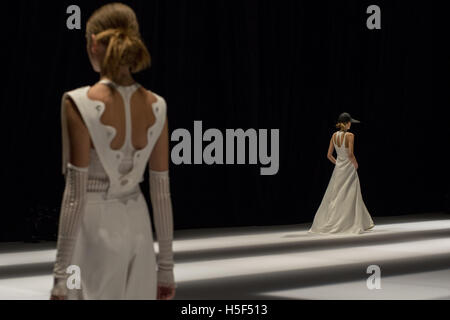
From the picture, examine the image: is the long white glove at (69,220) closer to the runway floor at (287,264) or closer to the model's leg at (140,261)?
the model's leg at (140,261)

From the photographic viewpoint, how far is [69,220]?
3123mm

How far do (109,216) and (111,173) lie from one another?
0.48ft

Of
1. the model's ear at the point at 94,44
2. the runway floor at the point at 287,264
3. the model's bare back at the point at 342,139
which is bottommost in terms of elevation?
the runway floor at the point at 287,264

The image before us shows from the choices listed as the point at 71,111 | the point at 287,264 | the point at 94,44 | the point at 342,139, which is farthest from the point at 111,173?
the point at 342,139

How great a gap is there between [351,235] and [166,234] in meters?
11.3

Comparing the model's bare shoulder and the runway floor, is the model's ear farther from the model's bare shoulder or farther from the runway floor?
the runway floor

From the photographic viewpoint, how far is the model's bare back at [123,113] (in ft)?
10.5

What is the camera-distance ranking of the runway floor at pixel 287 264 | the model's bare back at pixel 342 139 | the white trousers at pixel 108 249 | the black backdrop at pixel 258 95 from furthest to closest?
the model's bare back at pixel 342 139 < the black backdrop at pixel 258 95 < the runway floor at pixel 287 264 < the white trousers at pixel 108 249

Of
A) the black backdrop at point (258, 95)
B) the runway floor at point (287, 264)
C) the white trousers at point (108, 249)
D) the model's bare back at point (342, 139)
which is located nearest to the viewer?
the white trousers at point (108, 249)

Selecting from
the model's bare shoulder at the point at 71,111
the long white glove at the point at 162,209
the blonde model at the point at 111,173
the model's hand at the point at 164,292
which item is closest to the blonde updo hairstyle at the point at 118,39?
the blonde model at the point at 111,173

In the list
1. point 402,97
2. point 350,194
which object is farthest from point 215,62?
point 402,97

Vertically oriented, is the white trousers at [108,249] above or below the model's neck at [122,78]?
below
